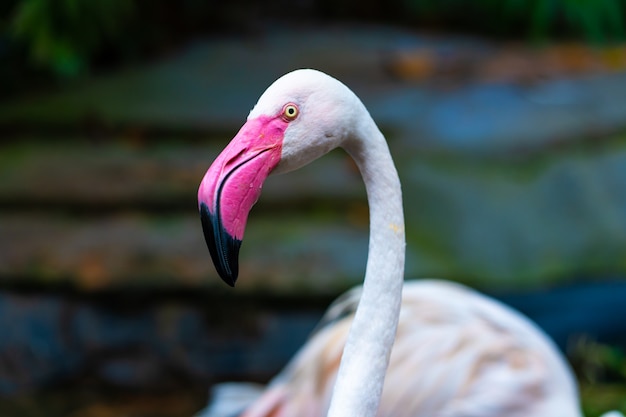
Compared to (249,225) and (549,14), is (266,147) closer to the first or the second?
(249,225)

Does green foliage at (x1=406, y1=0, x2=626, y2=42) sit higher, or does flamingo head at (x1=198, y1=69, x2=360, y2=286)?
flamingo head at (x1=198, y1=69, x2=360, y2=286)

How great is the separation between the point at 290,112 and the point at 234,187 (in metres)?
0.14

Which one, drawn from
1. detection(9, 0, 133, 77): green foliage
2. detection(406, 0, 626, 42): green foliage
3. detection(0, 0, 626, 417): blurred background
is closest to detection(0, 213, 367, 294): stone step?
detection(0, 0, 626, 417): blurred background

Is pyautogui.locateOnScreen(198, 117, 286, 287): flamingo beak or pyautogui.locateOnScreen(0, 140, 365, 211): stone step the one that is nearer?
→ pyautogui.locateOnScreen(198, 117, 286, 287): flamingo beak

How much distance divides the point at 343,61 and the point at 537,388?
2.82 m

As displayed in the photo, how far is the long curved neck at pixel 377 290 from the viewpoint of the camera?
141 centimetres

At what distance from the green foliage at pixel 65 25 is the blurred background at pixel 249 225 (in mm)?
11

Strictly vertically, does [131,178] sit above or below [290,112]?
below

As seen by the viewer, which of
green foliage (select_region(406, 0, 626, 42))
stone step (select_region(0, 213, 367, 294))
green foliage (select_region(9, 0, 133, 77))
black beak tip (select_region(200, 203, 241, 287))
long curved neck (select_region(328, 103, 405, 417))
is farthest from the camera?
green foliage (select_region(406, 0, 626, 42))

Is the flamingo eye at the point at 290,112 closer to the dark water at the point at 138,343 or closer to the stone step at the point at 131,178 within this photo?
the dark water at the point at 138,343

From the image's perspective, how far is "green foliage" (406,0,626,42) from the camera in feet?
15.6

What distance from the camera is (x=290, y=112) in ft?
4.29

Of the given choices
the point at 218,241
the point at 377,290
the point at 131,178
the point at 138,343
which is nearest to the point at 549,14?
the point at 131,178

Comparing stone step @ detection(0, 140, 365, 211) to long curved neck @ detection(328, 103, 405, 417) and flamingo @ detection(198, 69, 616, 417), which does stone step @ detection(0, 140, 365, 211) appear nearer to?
flamingo @ detection(198, 69, 616, 417)
